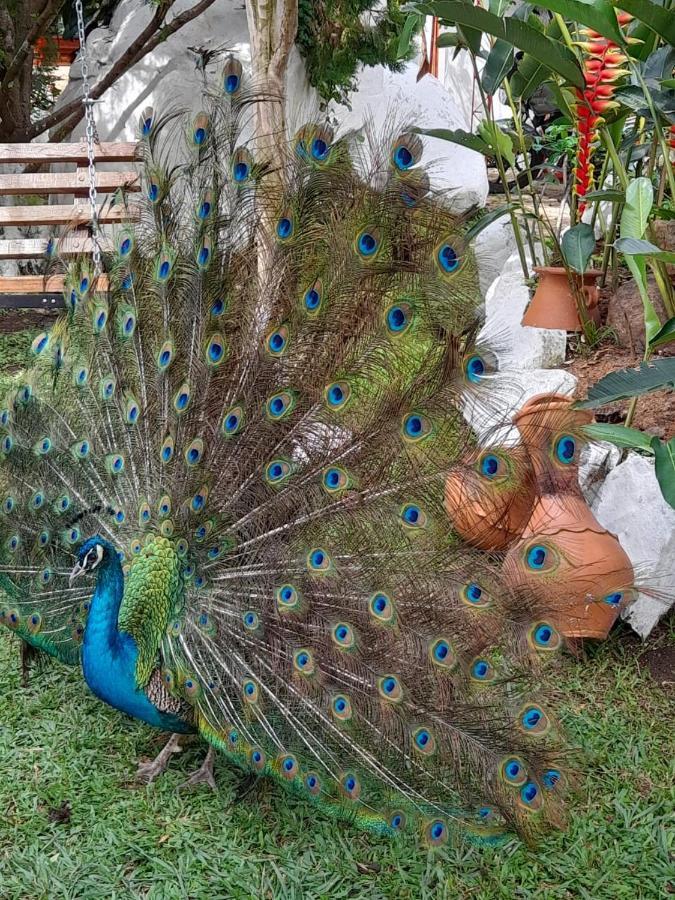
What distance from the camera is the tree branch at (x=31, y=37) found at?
7.78 m

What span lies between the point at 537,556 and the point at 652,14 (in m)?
2.08

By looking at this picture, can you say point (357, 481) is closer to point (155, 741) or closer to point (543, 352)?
point (155, 741)

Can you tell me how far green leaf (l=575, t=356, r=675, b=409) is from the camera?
113 inches

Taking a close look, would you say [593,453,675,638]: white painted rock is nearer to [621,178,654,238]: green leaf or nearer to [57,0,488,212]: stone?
[621,178,654,238]: green leaf

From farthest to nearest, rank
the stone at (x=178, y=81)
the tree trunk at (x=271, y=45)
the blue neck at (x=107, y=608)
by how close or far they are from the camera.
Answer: the stone at (x=178, y=81), the tree trunk at (x=271, y=45), the blue neck at (x=107, y=608)

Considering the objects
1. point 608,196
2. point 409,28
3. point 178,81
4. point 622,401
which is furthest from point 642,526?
point 178,81

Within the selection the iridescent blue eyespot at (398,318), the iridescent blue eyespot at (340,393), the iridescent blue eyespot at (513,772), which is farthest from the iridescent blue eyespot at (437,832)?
the iridescent blue eyespot at (398,318)

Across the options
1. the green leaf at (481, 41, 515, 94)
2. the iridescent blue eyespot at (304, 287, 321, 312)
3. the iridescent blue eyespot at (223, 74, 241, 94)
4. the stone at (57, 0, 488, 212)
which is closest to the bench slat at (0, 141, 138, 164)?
the stone at (57, 0, 488, 212)

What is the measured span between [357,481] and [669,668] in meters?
1.67

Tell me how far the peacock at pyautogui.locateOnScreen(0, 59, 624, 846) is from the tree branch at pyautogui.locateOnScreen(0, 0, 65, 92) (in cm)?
563

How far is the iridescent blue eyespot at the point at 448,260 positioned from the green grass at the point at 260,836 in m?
1.49

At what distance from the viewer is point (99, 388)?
10.6 ft

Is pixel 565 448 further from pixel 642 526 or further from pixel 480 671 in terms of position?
pixel 642 526

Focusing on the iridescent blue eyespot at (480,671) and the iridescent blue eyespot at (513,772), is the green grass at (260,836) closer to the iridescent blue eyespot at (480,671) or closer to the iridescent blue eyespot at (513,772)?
the iridescent blue eyespot at (513,772)
